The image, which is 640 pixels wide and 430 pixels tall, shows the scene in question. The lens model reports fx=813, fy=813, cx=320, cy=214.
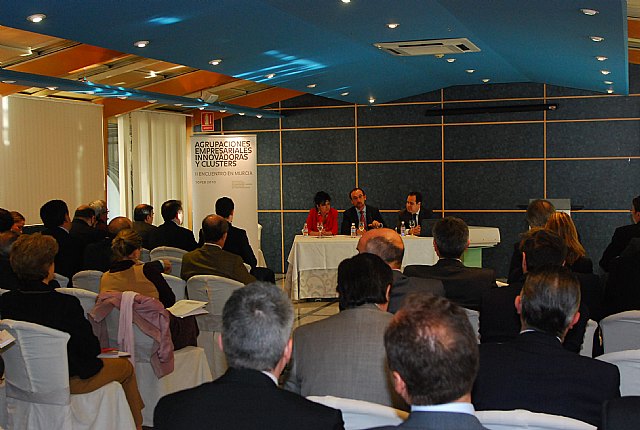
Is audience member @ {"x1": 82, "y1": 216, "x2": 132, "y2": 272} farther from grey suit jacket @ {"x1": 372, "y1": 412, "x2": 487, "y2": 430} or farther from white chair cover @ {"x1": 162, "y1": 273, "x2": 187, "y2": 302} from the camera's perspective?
grey suit jacket @ {"x1": 372, "y1": 412, "x2": 487, "y2": 430}

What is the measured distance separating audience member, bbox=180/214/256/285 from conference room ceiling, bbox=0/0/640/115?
5.42ft

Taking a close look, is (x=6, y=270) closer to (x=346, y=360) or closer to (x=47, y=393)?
(x=47, y=393)

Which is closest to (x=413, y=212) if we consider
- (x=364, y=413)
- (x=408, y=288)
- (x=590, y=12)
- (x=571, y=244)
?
(x=590, y=12)

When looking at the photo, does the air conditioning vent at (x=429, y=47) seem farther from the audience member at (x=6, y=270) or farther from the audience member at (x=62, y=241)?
the audience member at (x=6, y=270)

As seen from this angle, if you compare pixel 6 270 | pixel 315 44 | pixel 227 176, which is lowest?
pixel 6 270

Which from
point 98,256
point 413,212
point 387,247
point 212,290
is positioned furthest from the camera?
point 413,212

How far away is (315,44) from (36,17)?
2.92 m

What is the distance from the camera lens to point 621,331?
423 cm

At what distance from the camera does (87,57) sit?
8859 mm

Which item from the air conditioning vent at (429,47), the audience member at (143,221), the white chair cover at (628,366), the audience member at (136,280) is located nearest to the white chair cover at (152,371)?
the audience member at (136,280)

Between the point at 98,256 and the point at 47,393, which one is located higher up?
the point at 98,256

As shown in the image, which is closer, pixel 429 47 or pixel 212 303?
pixel 212 303

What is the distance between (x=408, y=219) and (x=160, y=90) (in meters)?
3.79

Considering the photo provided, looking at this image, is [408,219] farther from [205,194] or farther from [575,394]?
[575,394]
